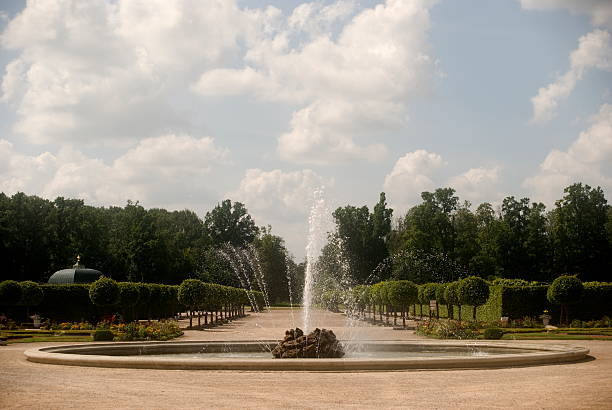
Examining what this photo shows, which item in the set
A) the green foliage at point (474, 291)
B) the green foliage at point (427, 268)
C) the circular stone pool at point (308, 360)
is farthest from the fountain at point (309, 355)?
the green foliage at point (427, 268)

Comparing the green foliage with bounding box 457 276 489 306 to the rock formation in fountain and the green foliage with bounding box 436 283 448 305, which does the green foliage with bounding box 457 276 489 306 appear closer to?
the green foliage with bounding box 436 283 448 305

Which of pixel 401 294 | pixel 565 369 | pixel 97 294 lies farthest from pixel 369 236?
pixel 565 369

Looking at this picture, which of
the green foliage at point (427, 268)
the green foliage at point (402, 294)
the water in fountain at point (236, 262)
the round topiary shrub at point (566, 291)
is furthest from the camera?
the water in fountain at point (236, 262)

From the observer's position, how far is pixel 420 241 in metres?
83.6

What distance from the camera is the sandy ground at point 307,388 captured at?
1165 cm

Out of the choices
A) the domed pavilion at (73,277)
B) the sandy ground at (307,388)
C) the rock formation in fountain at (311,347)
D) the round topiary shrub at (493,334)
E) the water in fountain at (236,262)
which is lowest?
the round topiary shrub at (493,334)

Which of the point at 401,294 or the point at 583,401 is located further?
the point at 401,294

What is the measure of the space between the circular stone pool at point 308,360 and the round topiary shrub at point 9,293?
1939 centimetres

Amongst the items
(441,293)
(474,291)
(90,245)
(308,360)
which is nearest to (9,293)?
(474,291)

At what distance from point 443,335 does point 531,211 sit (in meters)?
51.6

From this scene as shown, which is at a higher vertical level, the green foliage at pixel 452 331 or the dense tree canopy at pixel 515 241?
the dense tree canopy at pixel 515 241

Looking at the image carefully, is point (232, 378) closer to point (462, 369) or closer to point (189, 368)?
point (189, 368)

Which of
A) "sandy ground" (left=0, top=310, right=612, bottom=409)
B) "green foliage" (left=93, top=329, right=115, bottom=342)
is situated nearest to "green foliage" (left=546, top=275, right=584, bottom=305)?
"sandy ground" (left=0, top=310, right=612, bottom=409)

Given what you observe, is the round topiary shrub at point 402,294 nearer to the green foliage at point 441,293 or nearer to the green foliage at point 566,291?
the green foliage at point 441,293
